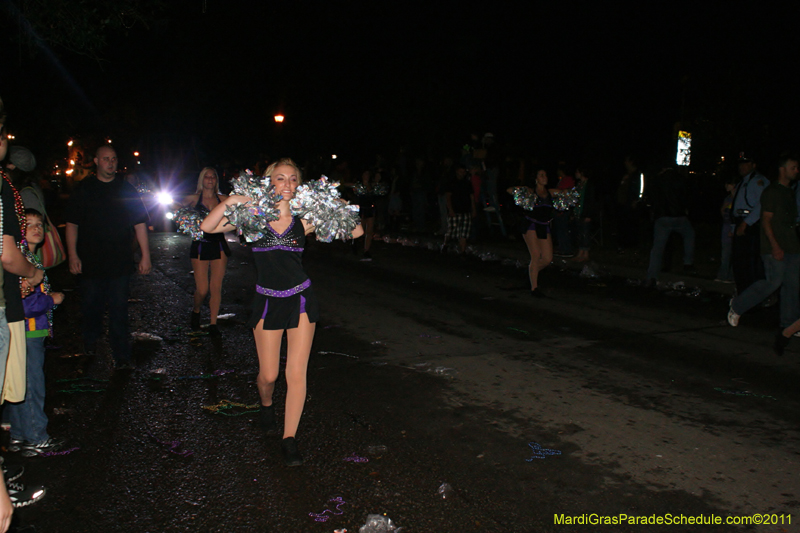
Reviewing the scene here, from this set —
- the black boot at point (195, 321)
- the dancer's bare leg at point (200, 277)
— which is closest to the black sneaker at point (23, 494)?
the dancer's bare leg at point (200, 277)

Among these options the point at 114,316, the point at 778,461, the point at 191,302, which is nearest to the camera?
the point at 778,461

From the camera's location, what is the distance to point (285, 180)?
176 inches

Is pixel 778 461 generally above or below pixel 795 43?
below

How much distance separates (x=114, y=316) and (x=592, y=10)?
17.0m

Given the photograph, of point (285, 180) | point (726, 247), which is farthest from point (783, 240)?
point (285, 180)

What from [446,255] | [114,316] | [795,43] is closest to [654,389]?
[114,316]

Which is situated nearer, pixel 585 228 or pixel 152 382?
pixel 152 382

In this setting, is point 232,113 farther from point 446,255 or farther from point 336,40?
point 446,255

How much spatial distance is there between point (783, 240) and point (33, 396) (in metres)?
7.10

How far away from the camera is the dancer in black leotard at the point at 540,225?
385 inches

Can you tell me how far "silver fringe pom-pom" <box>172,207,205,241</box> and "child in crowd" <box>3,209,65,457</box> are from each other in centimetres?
202

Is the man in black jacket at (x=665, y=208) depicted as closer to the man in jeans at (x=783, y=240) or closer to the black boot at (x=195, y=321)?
the man in jeans at (x=783, y=240)

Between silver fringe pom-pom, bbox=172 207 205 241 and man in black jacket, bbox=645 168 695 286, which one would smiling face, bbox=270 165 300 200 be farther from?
man in black jacket, bbox=645 168 695 286

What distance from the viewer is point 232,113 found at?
39.3 m
